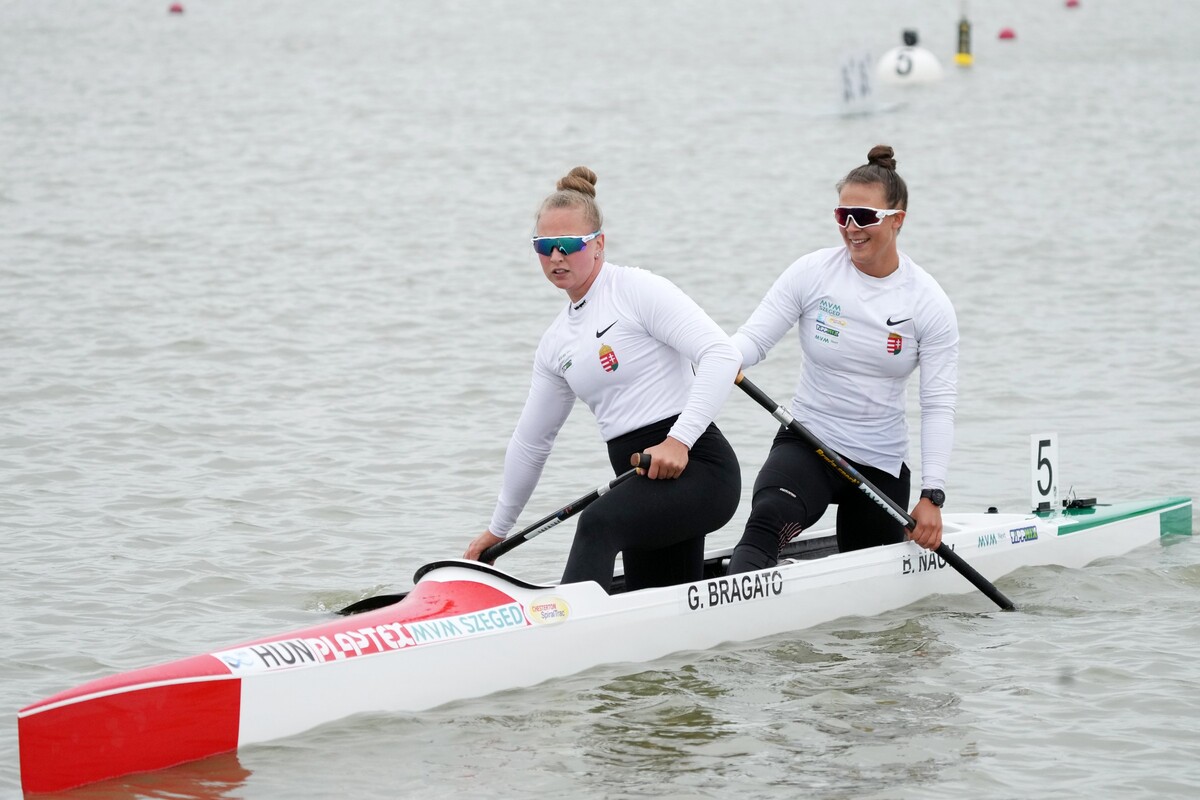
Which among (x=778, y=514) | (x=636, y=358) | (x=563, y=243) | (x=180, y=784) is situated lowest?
(x=180, y=784)

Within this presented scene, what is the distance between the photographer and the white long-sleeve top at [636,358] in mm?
4910

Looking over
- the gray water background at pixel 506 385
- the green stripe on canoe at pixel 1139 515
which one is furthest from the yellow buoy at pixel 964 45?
the green stripe on canoe at pixel 1139 515

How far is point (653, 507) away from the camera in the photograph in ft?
16.5

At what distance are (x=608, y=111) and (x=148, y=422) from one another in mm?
16888

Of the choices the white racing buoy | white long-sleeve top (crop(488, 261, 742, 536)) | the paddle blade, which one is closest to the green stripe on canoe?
white long-sleeve top (crop(488, 261, 742, 536))

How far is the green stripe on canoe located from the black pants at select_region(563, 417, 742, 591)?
225cm

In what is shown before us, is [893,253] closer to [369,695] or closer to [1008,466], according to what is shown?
[369,695]

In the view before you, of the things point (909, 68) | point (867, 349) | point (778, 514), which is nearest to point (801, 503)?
point (778, 514)

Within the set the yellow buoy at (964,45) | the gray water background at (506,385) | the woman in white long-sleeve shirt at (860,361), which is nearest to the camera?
the gray water background at (506,385)

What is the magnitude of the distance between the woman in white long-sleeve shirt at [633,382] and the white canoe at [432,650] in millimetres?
231

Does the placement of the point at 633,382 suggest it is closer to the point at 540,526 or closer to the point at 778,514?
the point at 540,526

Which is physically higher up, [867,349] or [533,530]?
[867,349]

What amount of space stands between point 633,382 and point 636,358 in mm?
90

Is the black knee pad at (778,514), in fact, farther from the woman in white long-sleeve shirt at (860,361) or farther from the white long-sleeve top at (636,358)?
the white long-sleeve top at (636,358)
